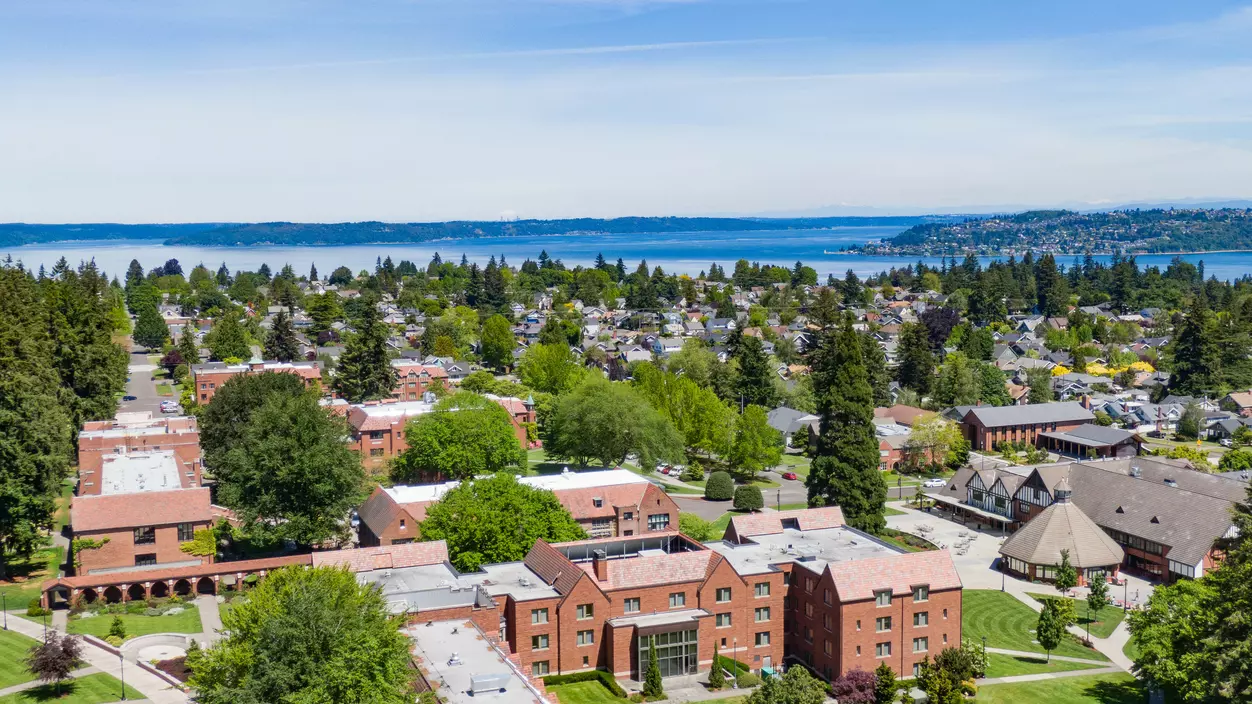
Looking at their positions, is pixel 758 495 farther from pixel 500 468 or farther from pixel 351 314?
pixel 351 314

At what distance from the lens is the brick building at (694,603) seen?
138 ft

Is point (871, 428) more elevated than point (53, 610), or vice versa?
point (871, 428)

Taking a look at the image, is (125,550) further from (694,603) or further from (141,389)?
(141,389)

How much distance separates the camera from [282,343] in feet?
390

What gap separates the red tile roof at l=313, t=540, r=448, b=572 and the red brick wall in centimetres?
1106

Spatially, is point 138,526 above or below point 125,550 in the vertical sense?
above

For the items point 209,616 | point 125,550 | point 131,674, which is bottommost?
point 209,616

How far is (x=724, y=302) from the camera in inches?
6949

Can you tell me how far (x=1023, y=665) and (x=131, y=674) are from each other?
3560 cm

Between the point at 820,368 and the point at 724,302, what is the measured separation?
7887cm

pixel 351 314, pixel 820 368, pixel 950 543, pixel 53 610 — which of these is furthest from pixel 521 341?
pixel 53 610

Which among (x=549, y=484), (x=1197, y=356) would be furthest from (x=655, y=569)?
(x=1197, y=356)

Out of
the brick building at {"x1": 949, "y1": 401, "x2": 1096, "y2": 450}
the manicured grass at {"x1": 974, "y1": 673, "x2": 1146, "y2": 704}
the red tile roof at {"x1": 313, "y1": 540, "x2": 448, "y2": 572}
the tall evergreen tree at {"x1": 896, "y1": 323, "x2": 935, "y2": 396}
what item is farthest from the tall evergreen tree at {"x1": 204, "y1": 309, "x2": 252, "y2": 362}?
the manicured grass at {"x1": 974, "y1": 673, "x2": 1146, "y2": 704}

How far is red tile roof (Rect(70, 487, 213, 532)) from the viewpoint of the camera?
165ft
